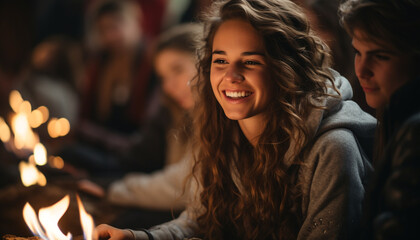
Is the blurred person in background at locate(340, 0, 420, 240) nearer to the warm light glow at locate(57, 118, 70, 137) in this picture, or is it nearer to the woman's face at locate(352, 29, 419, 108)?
the woman's face at locate(352, 29, 419, 108)

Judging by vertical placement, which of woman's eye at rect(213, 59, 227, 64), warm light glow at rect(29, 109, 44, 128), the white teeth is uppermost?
woman's eye at rect(213, 59, 227, 64)

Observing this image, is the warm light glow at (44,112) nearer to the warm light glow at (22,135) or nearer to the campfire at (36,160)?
the campfire at (36,160)

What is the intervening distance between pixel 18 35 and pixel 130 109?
2.29 m

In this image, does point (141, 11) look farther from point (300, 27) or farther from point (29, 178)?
point (300, 27)

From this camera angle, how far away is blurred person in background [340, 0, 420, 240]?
1136 millimetres

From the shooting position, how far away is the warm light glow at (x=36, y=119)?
3.46 meters

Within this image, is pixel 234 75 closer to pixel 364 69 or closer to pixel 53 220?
pixel 364 69

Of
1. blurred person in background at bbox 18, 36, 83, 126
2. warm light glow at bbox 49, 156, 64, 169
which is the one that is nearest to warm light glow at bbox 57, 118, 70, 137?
blurred person in background at bbox 18, 36, 83, 126

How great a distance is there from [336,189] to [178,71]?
167cm

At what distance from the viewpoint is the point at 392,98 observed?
126 centimetres

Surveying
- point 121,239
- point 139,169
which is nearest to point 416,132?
point 121,239

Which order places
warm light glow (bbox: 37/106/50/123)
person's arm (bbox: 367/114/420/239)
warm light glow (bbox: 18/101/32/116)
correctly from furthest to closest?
1. warm light glow (bbox: 37/106/50/123)
2. warm light glow (bbox: 18/101/32/116)
3. person's arm (bbox: 367/114/420/239)

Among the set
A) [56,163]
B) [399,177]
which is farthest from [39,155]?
[399,177]

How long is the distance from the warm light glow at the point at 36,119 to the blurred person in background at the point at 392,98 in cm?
276
